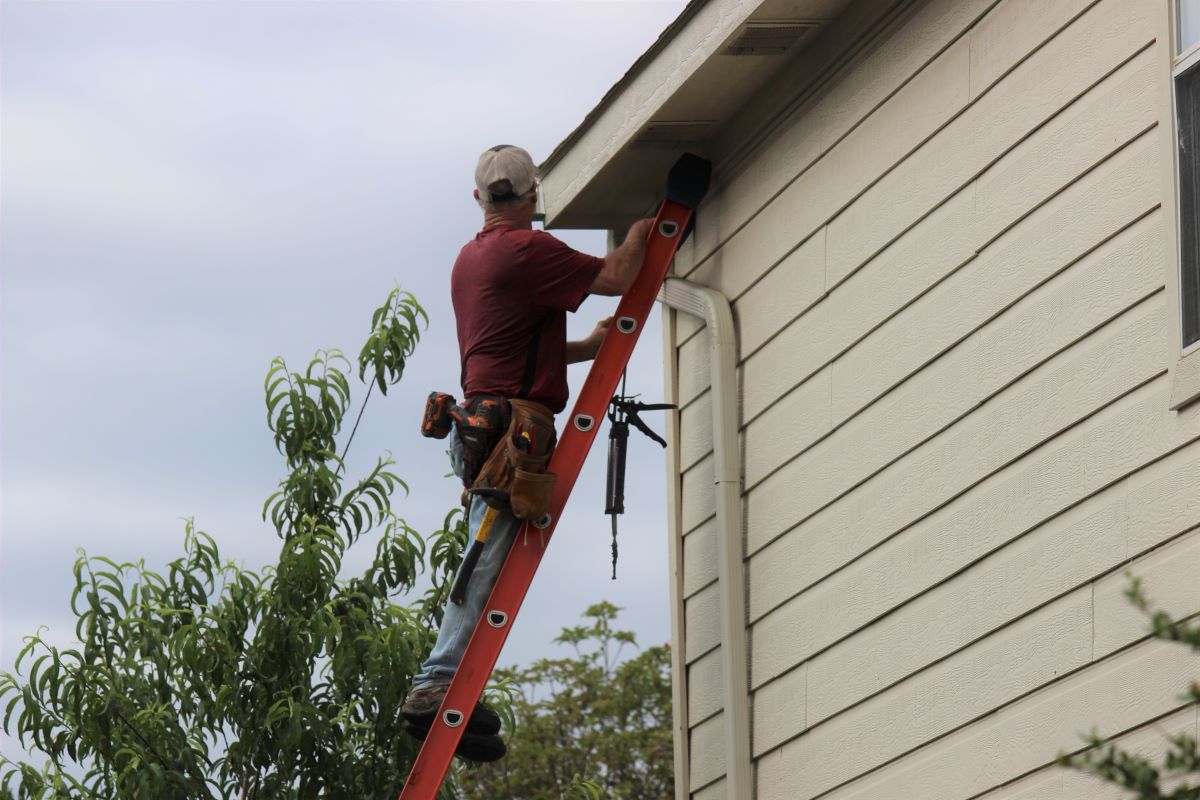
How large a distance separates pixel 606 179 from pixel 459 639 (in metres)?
2.14

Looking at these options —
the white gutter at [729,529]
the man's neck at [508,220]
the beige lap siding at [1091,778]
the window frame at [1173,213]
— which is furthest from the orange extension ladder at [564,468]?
the window frame at [1173,213]

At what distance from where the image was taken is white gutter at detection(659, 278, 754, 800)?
6527 millimetres

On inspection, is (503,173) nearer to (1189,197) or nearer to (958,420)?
(958,420)

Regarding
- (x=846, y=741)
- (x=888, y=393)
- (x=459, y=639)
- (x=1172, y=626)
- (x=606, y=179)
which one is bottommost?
(x=1172, y=626)

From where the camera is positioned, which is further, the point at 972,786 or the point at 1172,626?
the point at 972,786

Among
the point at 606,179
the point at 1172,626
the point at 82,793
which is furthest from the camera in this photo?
the point at 82,793

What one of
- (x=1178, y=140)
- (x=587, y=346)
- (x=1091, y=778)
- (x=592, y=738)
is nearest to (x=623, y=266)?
(x=587, y=346)

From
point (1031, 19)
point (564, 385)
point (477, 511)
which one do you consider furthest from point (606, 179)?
point (1031, 19)

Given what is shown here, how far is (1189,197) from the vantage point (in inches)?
179

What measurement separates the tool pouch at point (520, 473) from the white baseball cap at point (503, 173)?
82 cm

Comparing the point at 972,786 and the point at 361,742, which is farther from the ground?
the point at 361,742

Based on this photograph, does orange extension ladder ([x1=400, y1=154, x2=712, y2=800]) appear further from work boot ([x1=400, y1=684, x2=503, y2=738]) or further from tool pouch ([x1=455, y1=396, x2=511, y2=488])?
tool pouch ([x1=455, y1=396, x2=511, y2=488])

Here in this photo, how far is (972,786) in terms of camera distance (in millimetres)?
5160

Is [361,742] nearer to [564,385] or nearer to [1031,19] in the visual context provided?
[564,385]
